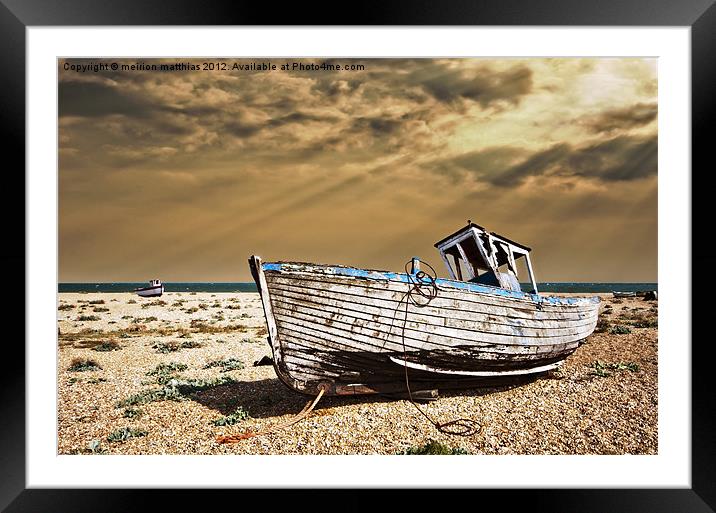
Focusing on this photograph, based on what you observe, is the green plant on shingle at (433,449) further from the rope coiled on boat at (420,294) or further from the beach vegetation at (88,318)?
the beach vegetation at (88,318)

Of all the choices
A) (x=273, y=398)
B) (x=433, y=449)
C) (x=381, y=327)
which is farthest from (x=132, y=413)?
(x=433, y=449)

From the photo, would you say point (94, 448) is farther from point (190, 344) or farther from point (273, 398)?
point (190, 344)

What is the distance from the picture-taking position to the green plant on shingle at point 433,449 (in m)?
6.12

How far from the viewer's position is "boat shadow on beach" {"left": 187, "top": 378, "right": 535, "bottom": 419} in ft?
22.3

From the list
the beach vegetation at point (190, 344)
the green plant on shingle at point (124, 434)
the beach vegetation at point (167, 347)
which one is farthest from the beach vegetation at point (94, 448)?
the beach vegetation at point (190, 344)

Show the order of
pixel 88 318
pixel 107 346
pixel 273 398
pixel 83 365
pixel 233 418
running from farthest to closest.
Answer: pixel 88 318 < pixel 107 346 < pixel 83 365 < pixel 273 398 < pixel 233 418

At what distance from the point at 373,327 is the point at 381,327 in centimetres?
11

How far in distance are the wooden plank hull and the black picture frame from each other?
157 cm

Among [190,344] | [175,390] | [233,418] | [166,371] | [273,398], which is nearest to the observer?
[233,418]

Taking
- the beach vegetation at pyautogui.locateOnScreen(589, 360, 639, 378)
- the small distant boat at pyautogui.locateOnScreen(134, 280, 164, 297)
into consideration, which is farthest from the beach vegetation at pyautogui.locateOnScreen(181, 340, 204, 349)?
the small distant boat at pyautogui.locateOnScreen(134, 280, 164, 297)
